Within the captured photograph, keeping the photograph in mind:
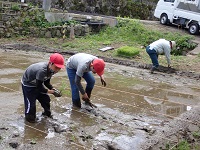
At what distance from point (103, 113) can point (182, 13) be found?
38.8 feet

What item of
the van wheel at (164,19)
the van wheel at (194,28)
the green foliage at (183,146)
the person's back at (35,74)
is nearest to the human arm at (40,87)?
the person's back at (35,74)

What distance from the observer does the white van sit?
16.6 meters

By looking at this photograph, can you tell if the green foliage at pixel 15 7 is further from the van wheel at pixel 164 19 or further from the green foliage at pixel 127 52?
the van wheel at pixel 164 19

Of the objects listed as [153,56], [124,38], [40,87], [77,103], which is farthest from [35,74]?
[124,38]

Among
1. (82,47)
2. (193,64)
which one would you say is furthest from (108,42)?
(193,64)

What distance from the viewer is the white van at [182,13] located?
1661cm

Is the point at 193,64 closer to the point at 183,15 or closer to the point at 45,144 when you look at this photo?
the point at 183,15

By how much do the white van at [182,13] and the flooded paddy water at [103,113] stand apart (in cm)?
711

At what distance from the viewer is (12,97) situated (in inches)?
280

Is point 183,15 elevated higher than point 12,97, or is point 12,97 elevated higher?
point 183,15

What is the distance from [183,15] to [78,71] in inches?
Answer: 483

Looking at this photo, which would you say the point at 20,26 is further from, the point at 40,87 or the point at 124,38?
the point at 40,87

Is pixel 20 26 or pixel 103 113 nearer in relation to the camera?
pixel 103 113

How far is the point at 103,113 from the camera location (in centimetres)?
665
